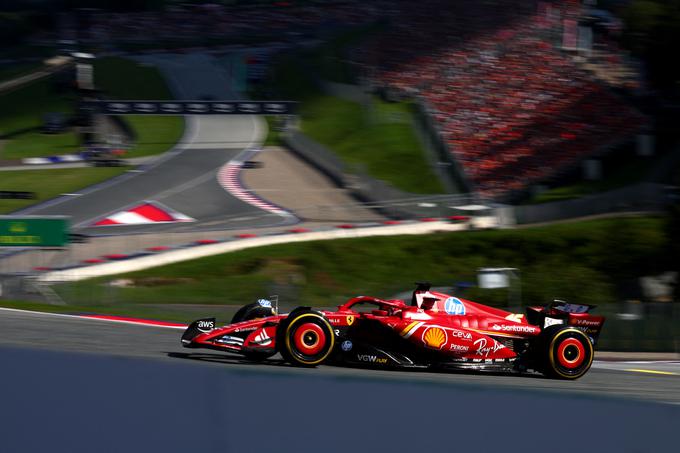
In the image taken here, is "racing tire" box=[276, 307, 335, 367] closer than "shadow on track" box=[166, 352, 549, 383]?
Yes

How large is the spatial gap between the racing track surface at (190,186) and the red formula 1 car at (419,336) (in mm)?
18171

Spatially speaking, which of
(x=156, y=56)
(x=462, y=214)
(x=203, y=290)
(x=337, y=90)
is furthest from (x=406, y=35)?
(x=203, y=290)

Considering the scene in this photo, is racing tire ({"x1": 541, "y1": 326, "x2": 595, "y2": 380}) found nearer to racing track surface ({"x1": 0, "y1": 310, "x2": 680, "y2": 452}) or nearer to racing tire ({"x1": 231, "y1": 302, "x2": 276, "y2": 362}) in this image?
racing tire ({"x1": 231, "y1": 302, "x2": 276, "y2": 362})

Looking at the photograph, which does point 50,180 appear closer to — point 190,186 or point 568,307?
point 190,186

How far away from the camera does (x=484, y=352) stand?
1112cm

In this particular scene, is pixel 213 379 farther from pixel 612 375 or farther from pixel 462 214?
→ pixel 462 214

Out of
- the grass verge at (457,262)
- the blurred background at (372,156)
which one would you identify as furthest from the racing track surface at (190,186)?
the grass verge at (457,262)

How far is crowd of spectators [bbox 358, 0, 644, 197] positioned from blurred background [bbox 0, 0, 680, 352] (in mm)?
113

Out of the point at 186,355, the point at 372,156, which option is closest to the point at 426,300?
the point at 186,355

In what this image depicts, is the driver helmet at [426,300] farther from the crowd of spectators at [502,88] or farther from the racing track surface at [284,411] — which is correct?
the crowd of spectators at [502,88]

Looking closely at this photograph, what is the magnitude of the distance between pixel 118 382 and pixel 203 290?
15.5 meters

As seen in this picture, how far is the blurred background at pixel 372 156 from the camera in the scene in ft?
79.0

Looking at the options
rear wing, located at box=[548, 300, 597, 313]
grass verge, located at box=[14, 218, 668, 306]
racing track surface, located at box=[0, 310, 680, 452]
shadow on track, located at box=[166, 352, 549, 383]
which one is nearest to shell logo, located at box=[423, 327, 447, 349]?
shadow on track, located at box=[166, 352, 549, 383]

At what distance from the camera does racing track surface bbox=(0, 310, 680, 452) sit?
5621 millimetres
